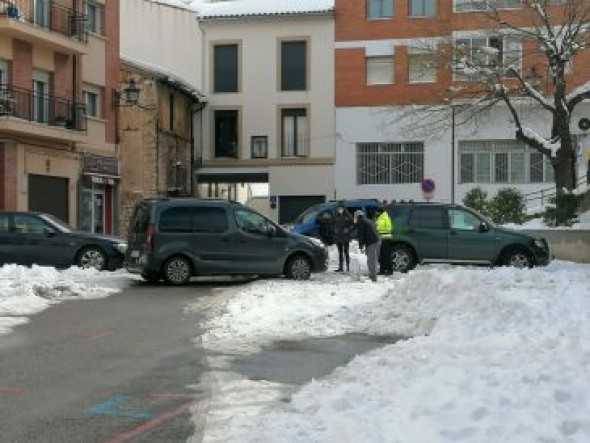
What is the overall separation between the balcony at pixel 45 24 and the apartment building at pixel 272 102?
15.1m

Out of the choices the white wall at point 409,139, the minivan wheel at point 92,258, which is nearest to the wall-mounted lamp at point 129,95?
the white wall at point 409,139

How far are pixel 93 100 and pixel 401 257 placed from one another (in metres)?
15.5

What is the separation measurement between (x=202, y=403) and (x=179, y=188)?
3406cm

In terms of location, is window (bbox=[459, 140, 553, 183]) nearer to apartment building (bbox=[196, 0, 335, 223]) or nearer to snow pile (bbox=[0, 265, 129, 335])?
apartment building (bbox=[196, 0, 335, 223])

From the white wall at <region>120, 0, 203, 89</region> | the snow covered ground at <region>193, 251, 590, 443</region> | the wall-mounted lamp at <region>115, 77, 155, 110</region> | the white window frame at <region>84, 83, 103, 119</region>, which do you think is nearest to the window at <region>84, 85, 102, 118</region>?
the white window frame at <region>84, 83, 103, 119</region>

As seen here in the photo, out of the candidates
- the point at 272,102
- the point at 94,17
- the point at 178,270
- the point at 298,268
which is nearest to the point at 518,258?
the point at 298,268

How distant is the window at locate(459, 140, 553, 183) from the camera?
138ft

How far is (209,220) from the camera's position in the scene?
1894cm

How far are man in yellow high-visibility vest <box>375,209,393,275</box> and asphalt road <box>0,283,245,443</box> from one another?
7914 mm

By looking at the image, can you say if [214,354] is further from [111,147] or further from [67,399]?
[111,147]

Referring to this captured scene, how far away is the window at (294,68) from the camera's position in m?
A: 44.8

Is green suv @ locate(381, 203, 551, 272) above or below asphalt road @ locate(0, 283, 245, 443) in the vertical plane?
above

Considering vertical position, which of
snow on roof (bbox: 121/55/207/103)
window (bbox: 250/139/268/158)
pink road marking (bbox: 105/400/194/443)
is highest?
snow on roof (bbox: 121/55/207/103)

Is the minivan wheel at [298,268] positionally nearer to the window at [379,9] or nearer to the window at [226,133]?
the window at [226,133]
